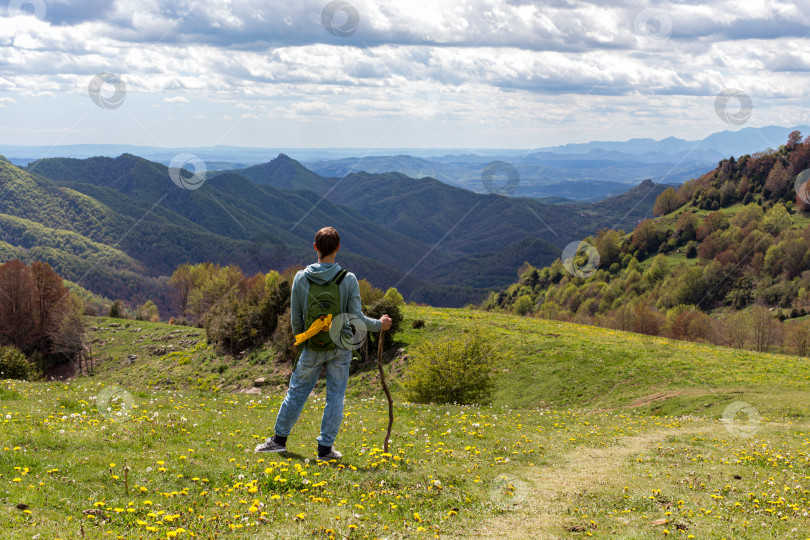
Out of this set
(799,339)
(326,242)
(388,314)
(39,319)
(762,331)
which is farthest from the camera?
(762,331)

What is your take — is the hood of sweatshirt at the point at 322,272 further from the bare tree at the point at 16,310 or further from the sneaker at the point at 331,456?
the bare tree at the point at 16,310

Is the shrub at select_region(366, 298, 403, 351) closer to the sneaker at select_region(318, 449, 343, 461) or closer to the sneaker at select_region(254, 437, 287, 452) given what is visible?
the sneaker at select_region(254, 437, 287, 452)

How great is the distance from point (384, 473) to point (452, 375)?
21178 millimetres

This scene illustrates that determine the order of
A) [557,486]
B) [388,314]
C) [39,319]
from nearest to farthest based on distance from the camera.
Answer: [557,486] → [388,314] → [39,319]

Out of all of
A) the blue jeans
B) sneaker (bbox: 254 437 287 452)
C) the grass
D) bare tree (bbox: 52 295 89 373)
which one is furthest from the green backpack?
bare tree (bbox: 52 295 89 373)

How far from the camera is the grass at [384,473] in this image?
8.24 meters

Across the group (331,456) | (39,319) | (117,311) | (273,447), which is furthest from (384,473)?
(117,311)

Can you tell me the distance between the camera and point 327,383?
11359 mm

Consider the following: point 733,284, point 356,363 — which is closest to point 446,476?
point 356,363

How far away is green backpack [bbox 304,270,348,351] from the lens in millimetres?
10859

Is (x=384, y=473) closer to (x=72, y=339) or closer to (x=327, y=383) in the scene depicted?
(x=327, y=383)

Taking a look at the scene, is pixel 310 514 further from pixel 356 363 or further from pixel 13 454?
pixel 356 363

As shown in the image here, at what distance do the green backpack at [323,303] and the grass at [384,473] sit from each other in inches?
98.0

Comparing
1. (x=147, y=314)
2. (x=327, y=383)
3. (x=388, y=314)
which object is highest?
(x=327, y=383)
